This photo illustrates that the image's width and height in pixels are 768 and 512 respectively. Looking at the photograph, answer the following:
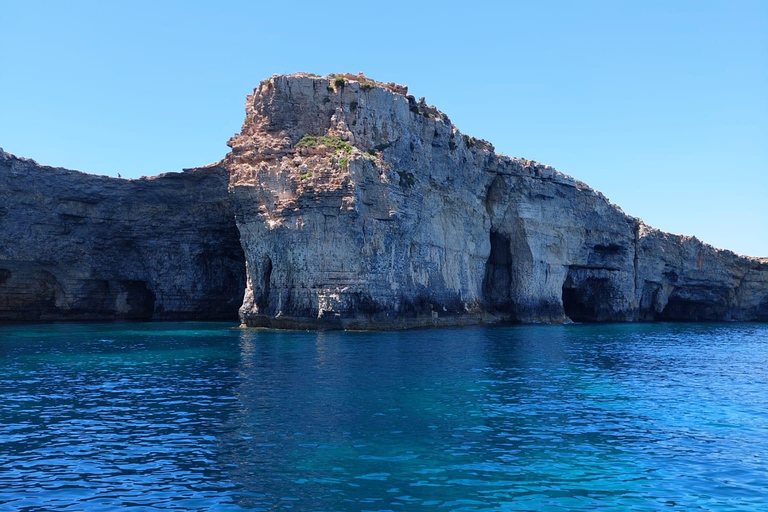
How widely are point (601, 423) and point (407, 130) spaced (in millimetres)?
40121

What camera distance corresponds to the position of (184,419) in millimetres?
18812

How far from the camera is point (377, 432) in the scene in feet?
57.1

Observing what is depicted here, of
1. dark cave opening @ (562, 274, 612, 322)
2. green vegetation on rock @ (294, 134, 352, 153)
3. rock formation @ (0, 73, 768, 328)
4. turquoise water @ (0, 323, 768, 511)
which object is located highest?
green vegetation on rock @ (294, 134, 352, 153)

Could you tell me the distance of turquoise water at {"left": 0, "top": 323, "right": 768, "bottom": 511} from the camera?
41.2 ft

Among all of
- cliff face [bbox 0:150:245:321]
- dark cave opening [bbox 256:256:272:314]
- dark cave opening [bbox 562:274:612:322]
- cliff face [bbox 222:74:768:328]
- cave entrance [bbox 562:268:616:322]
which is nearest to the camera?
cliff face [bbox 222:74:768:328]

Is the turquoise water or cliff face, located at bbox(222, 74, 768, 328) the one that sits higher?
cliff face, located at bbox(222, 74, 768, 328)

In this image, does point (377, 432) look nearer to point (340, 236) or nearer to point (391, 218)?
point (340, 236)

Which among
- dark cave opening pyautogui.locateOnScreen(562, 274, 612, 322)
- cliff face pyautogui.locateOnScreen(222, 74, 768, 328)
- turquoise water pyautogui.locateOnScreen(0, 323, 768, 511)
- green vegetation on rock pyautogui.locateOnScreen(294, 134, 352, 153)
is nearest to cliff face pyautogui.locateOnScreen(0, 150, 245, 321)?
cliff face pyautogui.locateOnScreen(222, 74, 768, 328)

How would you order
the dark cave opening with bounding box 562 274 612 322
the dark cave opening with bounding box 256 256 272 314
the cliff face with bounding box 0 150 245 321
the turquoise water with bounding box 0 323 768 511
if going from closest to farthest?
1. the turquoise water with bounding box 0 323 768 511
2. the dark cave opening with bounding box 256 256 272 314
3. the cliff face with bounding box 0 150 245 321
4. the dark cave opening with bounding box 562 274 612 322

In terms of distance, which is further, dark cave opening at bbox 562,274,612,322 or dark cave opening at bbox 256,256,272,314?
dark cave opening at bbox 562,274,612,322

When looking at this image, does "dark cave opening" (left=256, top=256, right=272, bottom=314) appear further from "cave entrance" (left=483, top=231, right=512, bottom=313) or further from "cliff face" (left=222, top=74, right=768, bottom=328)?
"cave entrance" (left=483, top=231, right=512, bottom=313)

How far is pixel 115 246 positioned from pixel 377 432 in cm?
5703

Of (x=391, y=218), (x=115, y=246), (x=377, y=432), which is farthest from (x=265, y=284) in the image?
(x=377, y=432)

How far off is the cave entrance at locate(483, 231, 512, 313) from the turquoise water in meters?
35.7
